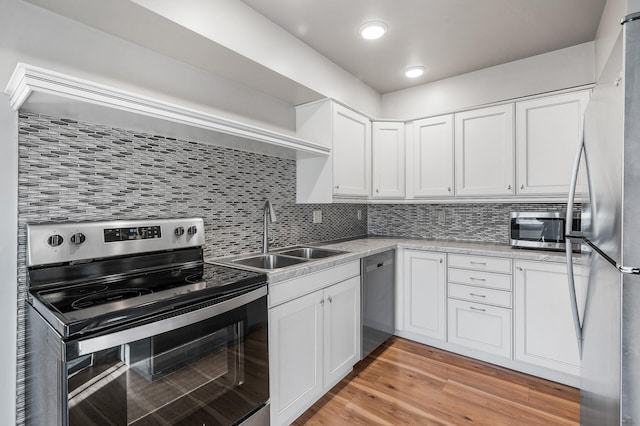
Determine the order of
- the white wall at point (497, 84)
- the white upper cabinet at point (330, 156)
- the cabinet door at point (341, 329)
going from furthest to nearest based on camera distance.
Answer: the white upper cabinet at point (330, 156) → the white wall at point (497, 84) → the cabinet door at point (341, 329)

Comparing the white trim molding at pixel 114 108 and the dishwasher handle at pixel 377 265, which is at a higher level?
the white trim molding at pixel 114 108

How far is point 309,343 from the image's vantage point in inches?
73.6

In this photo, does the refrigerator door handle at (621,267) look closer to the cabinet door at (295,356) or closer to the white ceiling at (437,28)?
the cabinet door at (295,356)

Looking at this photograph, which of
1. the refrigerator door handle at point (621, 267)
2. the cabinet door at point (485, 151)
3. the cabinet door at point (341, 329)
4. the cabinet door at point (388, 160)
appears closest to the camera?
the refrigerator door handle at point (621, 267)

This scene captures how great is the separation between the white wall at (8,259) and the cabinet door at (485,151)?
2.92 metres

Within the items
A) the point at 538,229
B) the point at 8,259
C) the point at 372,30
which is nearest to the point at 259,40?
the point at 372,30

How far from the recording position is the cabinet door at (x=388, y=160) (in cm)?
304

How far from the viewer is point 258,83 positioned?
2158 millimetres

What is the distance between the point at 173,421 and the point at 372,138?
8.51 feet

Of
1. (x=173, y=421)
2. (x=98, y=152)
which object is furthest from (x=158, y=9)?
(x=173, y=421)

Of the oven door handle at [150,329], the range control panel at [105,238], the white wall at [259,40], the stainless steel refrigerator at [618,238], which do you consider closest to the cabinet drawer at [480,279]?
the stainless steel refrigerator at [618,238]

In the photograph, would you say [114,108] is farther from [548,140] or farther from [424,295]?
[548,140]

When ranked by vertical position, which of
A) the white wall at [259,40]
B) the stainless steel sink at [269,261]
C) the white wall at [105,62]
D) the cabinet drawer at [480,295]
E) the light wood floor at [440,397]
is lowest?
the light wood floor at [440,397]

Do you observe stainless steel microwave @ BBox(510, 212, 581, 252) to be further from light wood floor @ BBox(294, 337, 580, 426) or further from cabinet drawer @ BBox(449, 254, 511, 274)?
light wood floor @ BBox(294, 337, 580, 426)
